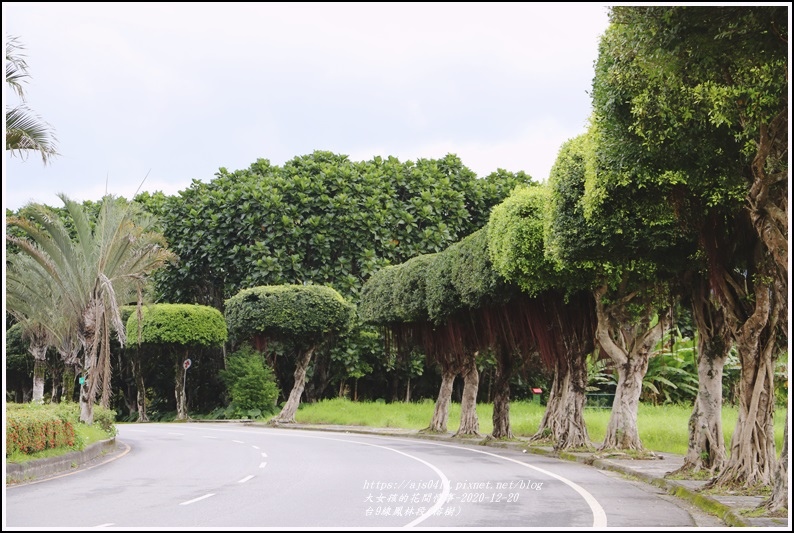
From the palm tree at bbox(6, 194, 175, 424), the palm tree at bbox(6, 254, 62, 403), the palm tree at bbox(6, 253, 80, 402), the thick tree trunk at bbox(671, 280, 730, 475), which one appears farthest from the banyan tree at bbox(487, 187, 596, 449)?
the palm tree at bbox(6, 254, 62, 403)

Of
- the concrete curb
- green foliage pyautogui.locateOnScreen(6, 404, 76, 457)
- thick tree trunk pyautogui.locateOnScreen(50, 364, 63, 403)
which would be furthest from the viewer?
thick tree trunk pyautogui.locateOnScreen(50, 364, 63, 403)

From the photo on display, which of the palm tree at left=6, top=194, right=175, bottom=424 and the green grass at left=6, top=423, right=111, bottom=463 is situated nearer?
the green grass at left=6, top=423, right=111, bottom=463

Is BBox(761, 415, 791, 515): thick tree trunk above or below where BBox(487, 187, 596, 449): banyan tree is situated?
below

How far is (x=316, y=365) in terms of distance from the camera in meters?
47.5

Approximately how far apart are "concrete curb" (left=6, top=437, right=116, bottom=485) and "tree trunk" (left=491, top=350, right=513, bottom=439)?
1170 cm

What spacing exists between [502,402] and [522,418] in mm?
6806

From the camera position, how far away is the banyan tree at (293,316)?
1535 inches

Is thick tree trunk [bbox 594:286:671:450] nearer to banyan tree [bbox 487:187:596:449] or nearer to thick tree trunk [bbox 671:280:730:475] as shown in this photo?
banyan tree [bbox 487:187:596:449]

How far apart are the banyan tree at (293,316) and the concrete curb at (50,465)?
17.3 m

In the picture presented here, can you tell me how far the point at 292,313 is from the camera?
128 ft

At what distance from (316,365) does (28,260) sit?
18.1 metres

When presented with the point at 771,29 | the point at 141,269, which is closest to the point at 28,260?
the point at 141,269

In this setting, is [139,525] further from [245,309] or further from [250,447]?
[245,309]

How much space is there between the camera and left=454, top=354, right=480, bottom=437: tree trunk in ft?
98.3
